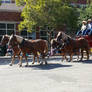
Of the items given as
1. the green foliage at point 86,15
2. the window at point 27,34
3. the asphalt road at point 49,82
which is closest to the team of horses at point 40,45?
the asphalt road at point 49,82

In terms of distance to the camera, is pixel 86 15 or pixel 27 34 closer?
pixel 86 15

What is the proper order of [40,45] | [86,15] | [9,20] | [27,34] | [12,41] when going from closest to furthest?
[12,41] < [40,45] < [86,15] < [9,20] < [27,34]

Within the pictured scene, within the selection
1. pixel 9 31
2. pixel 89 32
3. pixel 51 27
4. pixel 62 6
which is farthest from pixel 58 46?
pixel 9 31

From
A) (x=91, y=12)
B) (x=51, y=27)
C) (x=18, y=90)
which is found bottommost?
(x=18, y=90)

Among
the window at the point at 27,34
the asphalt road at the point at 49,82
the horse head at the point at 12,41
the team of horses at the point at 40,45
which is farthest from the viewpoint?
the window at the point at 27,34

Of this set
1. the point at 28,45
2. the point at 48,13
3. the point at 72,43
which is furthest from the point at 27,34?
the point at 28,45

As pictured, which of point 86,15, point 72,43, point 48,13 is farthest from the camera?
point 86,15

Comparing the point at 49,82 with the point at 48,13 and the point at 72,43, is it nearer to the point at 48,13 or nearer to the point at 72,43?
the point at 72,43

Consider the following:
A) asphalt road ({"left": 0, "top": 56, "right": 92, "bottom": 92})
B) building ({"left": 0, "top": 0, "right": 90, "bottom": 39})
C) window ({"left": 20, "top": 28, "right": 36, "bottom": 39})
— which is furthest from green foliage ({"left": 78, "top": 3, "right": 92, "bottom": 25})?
asphalt road ({"left": 0, "top": 56, "right": 92, "bottom": 92})

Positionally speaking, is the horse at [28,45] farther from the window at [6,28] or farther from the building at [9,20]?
the window at [6,28]

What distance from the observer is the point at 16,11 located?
101 ft

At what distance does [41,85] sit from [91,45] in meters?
7.97

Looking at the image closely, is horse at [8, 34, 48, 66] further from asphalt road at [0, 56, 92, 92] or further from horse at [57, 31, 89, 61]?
asphalt road at [0, 56, 92, 92]

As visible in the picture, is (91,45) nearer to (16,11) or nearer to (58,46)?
(58,46)
